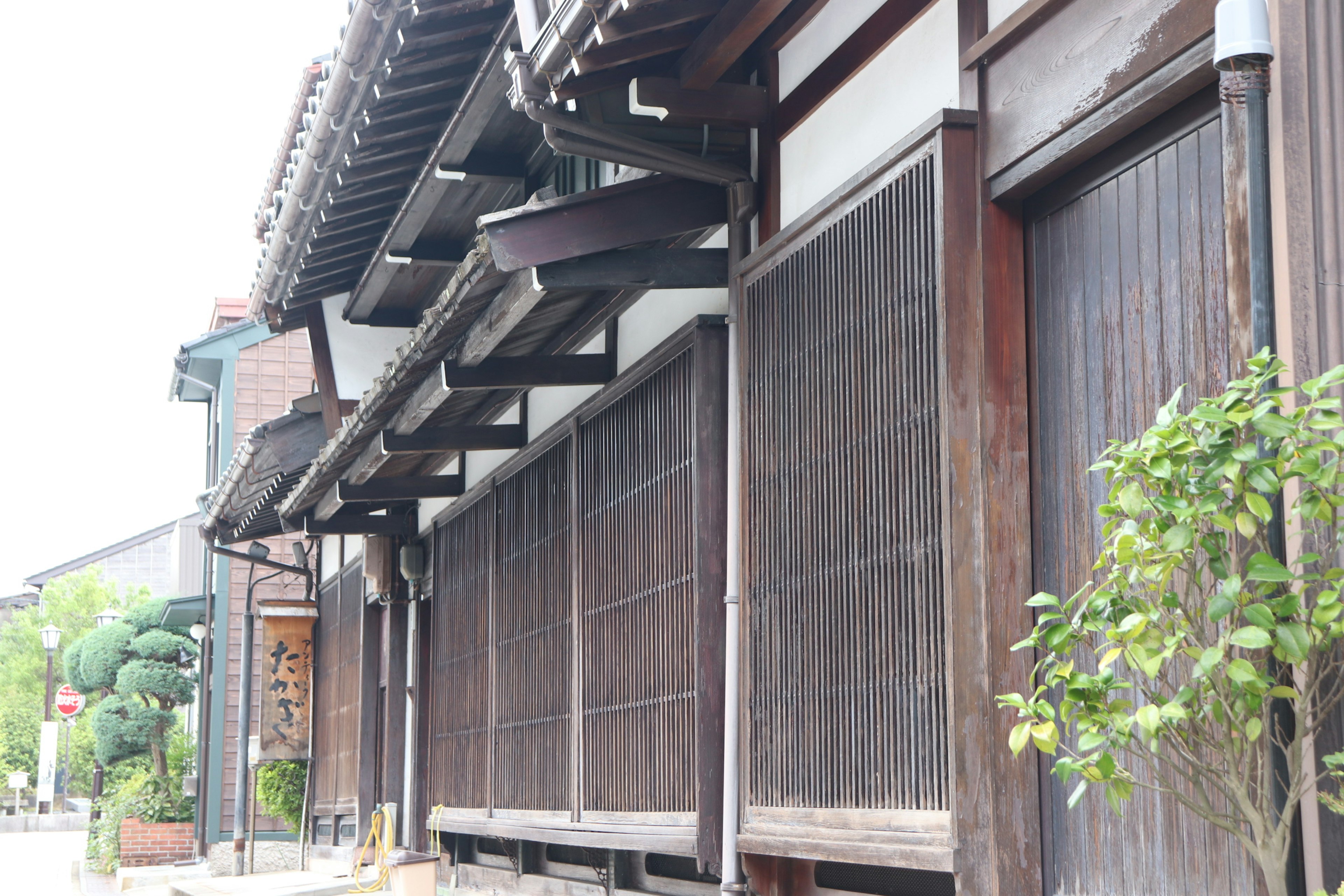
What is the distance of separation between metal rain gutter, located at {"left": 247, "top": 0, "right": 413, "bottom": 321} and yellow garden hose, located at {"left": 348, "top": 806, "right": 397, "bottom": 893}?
5.22 meters

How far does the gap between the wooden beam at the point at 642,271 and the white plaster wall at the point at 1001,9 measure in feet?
7.31

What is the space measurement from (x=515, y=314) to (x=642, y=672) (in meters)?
2.08

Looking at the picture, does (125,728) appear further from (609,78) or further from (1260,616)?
(1260,616)

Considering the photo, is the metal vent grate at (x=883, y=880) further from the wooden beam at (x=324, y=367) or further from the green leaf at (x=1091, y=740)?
the wooden beam at (x=324, y=367)

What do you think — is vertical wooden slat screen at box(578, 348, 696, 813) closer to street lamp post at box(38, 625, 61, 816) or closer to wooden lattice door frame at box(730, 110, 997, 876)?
wooden lattice door frame at box(730, 110, 997, 876)

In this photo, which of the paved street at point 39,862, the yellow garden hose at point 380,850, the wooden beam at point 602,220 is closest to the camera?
the wooden beam at point 602,220

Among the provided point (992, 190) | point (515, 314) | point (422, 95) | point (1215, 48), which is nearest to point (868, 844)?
point (992, 190)

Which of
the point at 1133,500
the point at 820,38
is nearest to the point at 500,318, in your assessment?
the point at 820,38

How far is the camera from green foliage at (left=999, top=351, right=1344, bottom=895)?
2.66m

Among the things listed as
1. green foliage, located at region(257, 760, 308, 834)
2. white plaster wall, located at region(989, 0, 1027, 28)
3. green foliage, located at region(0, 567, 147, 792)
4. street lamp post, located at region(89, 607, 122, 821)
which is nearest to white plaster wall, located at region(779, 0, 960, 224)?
white plaster wall, located at region(989, 0, 1027, 28)

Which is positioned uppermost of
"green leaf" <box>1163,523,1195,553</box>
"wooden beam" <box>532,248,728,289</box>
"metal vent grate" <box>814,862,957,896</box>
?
"wooden beam" <box>532,248,728,289</box>

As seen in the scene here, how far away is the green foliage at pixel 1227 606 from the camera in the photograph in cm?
266

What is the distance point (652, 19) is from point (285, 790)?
57.6 feet

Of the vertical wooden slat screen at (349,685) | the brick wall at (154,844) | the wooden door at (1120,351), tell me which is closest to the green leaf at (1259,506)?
the wooden door at (1120,351)
